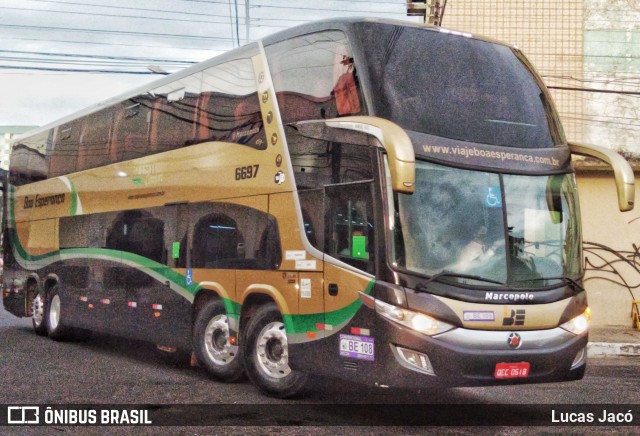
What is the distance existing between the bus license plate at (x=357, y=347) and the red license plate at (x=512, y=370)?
45.2 inches

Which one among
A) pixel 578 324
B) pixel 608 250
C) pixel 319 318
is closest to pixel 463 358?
pixel 578 324

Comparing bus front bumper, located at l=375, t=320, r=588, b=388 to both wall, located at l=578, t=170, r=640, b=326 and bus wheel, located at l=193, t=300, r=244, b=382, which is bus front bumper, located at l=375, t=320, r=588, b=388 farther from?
wall, located at l=578, t=170, r=640, b=326

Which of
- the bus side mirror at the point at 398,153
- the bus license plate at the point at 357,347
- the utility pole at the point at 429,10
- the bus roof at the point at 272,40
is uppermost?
the utility pole at the point at 429,10

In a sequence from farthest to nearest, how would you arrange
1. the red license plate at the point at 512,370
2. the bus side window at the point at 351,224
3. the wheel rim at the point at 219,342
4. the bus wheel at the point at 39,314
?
the bus wheel at the point at 39,314 → the wheel rim at the point at 219,342 → the bus side window at the point at 351,224 → the red license plate at the point at 512,370

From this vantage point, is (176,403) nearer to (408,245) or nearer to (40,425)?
(40,425)

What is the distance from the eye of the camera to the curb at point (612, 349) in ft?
52.5

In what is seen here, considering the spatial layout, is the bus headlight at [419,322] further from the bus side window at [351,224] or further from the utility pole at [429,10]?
the utility pole at [429,10]

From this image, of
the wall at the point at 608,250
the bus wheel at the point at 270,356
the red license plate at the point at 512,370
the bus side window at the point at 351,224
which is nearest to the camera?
the red license plate at the point at 512,370

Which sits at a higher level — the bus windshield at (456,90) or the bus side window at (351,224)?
the bus windshield at (456,90)

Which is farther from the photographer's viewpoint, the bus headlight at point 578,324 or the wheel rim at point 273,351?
the wheel rim at point 273,351

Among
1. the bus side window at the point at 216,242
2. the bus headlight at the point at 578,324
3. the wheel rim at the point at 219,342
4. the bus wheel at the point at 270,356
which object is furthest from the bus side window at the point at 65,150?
the bus headlight at the point at 578,324

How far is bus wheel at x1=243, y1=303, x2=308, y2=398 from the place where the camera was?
10.0 metres

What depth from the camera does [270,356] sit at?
409 inches

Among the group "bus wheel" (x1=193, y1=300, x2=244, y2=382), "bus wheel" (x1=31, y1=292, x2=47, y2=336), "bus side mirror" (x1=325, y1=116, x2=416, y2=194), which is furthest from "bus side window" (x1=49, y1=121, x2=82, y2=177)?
"bus side mirror" (x1=325, y1=116, x2=416, y2=194)
